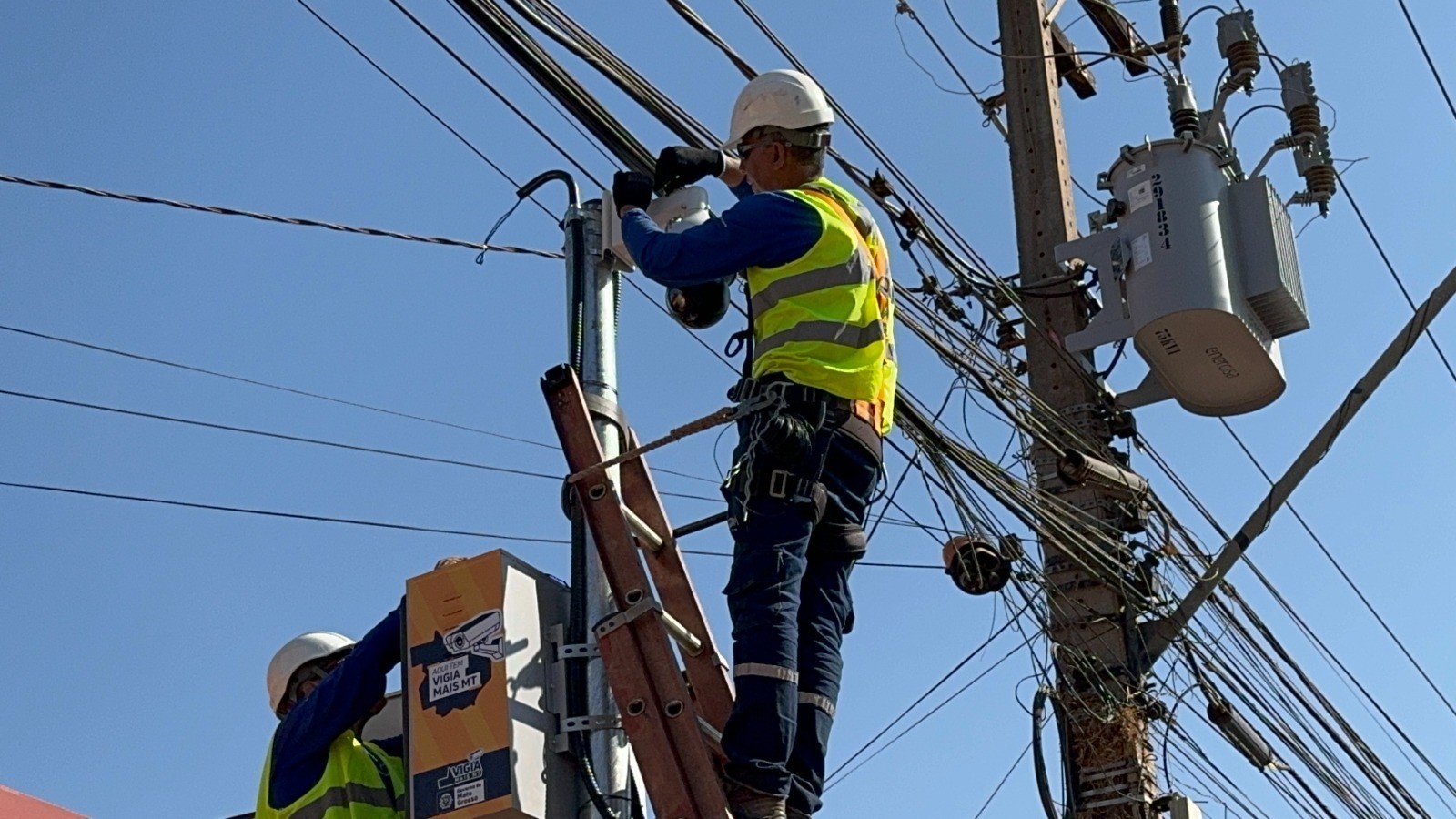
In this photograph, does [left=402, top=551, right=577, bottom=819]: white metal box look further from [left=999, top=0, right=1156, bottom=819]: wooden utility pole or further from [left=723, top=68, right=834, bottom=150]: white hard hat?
[left=999, top=0, right=1156, bottom=819]: wooden utility pole

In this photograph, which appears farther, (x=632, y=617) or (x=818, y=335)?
(x=818, y=335)

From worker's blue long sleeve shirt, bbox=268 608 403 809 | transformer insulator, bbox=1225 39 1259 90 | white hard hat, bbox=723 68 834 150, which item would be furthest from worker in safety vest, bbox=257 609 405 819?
transformer insulator, bbox=1225 39 1259 90

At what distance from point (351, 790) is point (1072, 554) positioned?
5.46m

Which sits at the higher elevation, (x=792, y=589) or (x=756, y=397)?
(x=756, y=397)

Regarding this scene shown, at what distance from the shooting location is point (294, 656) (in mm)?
6102

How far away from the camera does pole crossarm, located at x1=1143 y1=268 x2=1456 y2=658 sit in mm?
9430

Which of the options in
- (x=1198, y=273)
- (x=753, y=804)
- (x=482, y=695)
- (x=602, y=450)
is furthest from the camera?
(x=1198, y=273)

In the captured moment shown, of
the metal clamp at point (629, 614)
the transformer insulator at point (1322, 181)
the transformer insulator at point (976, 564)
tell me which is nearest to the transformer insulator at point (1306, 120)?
the transformer insulator at point (1322, 181)

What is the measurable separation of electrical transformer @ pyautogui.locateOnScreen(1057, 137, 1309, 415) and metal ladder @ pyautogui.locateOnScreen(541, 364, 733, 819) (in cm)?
512

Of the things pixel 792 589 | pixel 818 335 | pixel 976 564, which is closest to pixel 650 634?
pixel 792 589

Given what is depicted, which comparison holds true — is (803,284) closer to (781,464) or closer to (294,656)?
(781,464)

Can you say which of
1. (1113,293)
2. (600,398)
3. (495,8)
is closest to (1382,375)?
(1113,293)

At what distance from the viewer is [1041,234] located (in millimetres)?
11469

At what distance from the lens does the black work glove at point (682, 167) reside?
5.30 m
